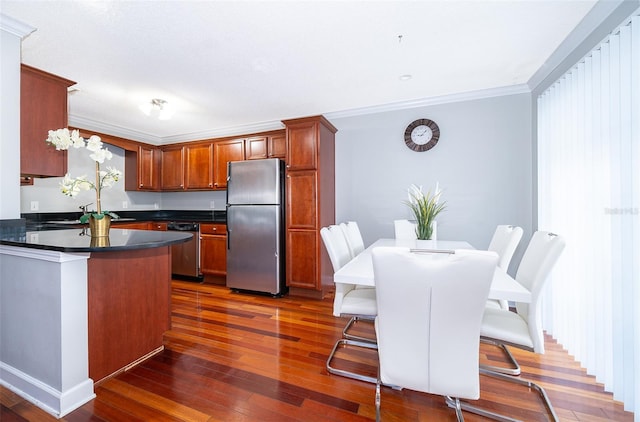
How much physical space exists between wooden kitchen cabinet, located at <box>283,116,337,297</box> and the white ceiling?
38 cm

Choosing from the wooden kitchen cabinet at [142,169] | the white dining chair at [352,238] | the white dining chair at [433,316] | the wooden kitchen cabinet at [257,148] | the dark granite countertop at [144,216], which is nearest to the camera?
the white dining chair at [433,316]

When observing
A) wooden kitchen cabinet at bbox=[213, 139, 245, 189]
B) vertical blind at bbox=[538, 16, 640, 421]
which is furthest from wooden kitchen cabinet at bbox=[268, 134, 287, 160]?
vertical blind at bbox=[538, 16, 640, 421]

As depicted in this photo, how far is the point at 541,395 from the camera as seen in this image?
5.28 ft

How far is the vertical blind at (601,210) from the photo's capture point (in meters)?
1.46

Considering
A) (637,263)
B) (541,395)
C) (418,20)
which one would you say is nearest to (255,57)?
(418,20)

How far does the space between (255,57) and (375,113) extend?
1.80 metres

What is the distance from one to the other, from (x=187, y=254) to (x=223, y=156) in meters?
1.62

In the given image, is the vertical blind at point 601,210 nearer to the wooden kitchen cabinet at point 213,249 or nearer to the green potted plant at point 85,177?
the green potted plant at point 85,177

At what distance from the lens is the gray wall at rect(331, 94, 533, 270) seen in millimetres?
2965

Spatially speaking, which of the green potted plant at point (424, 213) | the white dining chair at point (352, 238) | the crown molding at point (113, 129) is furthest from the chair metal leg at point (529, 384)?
the crown molding at point (113, 129)

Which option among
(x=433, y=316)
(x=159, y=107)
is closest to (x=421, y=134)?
(x=433, y=316)

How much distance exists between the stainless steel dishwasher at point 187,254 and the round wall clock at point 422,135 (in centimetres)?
328

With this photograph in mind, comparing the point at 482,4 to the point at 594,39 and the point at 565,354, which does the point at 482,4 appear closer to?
the point at 594,39

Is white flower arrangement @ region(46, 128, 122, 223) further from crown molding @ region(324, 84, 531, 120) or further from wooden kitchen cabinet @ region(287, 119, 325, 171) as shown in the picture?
crown molding @ region(324, 84, 531, 120)
